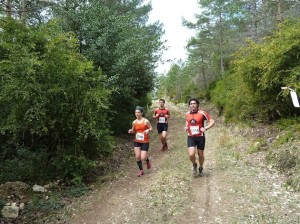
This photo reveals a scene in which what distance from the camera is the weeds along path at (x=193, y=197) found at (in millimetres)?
5605

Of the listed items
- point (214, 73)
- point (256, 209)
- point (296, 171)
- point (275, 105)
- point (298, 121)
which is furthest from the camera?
point (214, 73)

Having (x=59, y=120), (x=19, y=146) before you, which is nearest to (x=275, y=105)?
(x=59, y=120)

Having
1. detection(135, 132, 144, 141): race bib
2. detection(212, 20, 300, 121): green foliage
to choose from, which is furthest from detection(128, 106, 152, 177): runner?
detection(212, 20, 300, 121): green foliage

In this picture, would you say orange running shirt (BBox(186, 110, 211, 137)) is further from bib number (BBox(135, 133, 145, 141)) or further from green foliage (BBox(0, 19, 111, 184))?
green foliage (BBox(0, 19, 111, 184))

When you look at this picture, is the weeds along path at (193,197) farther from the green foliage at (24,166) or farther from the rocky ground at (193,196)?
the green foliage at (24,166)

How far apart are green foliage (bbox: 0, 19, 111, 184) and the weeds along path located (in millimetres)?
1524

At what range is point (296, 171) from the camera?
6949 mm

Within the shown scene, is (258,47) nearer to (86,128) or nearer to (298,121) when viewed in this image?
(298,121)

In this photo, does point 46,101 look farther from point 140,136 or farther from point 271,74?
point 271,74

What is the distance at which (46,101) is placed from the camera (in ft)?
24.1

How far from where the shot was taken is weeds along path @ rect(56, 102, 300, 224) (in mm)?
5605

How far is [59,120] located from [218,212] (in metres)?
4.70

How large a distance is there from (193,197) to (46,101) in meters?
4.22

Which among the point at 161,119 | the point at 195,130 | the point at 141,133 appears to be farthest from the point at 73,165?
the point at 161,119
